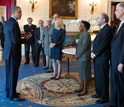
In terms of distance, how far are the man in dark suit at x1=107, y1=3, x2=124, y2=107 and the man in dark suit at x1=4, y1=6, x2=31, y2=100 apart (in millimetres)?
1684

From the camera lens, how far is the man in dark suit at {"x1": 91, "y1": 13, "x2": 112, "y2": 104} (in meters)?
3.13

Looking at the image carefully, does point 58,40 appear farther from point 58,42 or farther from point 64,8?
point 64,8

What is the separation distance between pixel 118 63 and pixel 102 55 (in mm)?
591

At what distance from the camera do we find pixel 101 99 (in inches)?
132

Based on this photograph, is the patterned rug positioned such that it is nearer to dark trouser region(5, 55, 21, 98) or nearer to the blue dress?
dark trouser region(5, 55, 21, 98)

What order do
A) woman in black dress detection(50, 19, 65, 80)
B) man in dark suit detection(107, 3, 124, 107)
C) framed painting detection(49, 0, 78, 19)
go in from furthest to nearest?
framed painting detection(49, 0, 78, 19)
woman in black dress detection(50, 19, 65, 80)
man in dark suit detection(107, 3, 124, 107)

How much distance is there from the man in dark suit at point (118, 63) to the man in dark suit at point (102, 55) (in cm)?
38

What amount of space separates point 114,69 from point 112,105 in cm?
60

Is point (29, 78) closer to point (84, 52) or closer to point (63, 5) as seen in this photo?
point (84, 52)

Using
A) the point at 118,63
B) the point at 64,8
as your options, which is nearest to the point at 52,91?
the point at 118,63

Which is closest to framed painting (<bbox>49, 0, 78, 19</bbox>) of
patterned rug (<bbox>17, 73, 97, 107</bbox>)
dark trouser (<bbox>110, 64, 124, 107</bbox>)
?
patterned rug (<bbox>17, 73, 97, 107</bbox>)

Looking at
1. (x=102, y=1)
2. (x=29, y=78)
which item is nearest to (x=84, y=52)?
(x=29, y=78)

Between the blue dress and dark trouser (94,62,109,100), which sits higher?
the blue dress

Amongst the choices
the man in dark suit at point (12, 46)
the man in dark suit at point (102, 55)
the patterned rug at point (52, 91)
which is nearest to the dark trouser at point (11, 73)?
the man in dark suit at point (12, 46)
